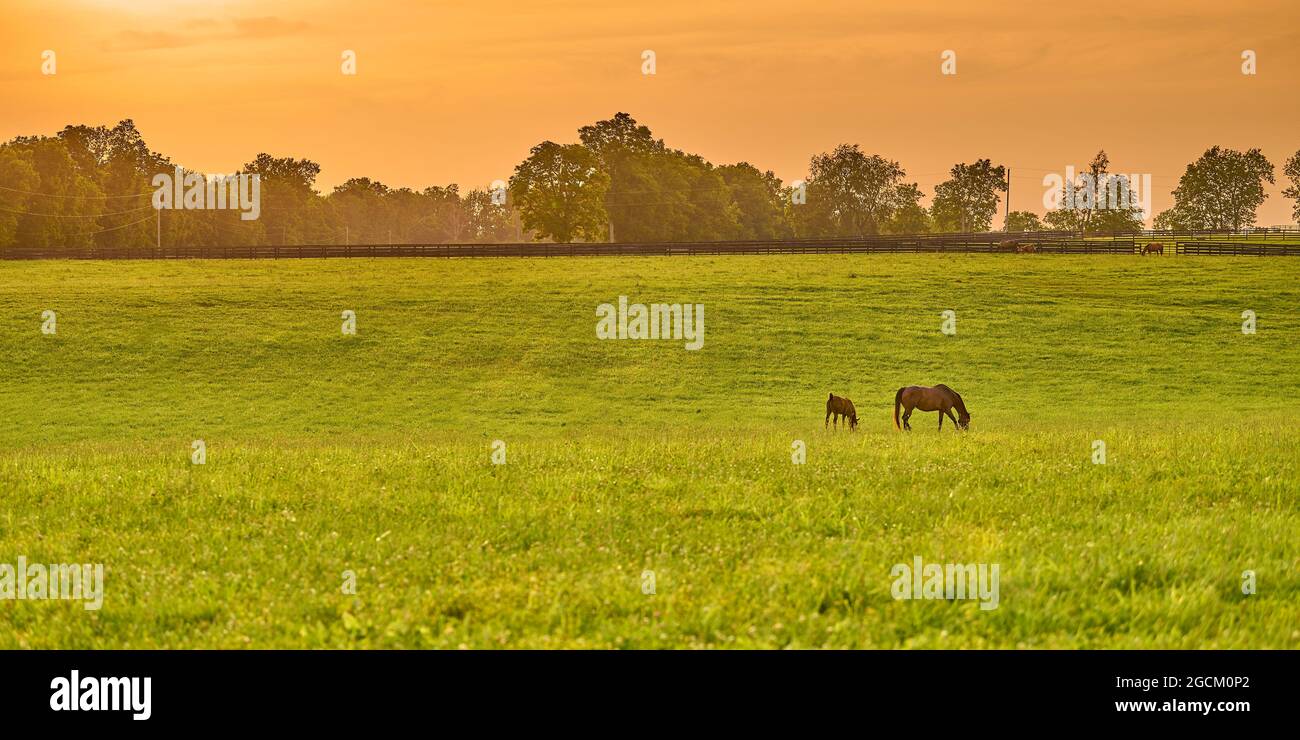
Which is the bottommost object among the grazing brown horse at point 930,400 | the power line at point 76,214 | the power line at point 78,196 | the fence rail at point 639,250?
the grazing brown horse at point 930,400

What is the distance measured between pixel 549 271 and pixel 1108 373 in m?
39.6

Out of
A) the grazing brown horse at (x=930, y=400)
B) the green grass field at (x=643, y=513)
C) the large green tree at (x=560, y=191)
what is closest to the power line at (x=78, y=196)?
the large green tree at (x=560, y=191)

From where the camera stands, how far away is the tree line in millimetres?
112438

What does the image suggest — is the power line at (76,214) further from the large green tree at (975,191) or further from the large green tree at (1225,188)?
the large green tree at (1225,188)

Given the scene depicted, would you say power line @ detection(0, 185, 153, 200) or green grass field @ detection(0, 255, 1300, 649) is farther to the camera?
power line @ detection(0, 185, 153, 200)

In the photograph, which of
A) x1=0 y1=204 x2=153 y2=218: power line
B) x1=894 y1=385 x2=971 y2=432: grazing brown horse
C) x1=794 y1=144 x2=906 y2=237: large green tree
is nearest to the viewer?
Answer: x1=894 y1=385 x2=971 y2=432: grazing brown horse

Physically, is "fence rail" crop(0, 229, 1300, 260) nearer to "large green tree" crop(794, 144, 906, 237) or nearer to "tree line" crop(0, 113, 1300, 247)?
"tree line" crop(0, 113, 1300, 247)

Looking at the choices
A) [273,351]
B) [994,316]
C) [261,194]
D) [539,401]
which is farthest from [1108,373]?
[261,194]

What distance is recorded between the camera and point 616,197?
412 ft

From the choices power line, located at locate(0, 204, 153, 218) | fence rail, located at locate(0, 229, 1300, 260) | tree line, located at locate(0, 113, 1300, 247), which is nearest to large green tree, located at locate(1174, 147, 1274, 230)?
tree line, located at locate(0, 113, 1300, 247)

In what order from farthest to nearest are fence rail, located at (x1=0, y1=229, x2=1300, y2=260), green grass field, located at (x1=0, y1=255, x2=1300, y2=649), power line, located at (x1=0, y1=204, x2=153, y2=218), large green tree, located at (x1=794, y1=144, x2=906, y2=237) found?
large green tree, located at (x1=794, y1=144, x2=906, y2=237) < power line, located at (x1=0, y1=204, x2=153, y2=218) < fence rail, located at (x1=0, y1=229, x2=1300, y2=260) < green grass field, located at (x1=0, y1=255, x2=1300, y2=649)

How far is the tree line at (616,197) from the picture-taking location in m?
112

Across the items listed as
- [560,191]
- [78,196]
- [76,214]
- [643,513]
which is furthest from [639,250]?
[643,513]
